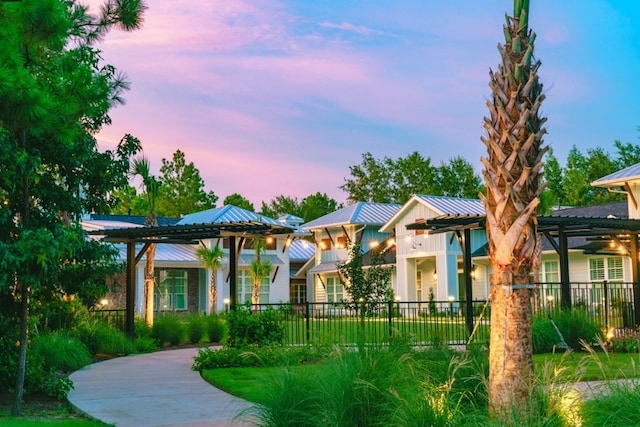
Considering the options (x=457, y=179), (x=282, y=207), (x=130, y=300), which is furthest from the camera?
(x=282, y=207)

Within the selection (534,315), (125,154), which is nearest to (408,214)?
(534,315)

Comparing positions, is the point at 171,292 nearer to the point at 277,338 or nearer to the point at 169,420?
the point at 277,338

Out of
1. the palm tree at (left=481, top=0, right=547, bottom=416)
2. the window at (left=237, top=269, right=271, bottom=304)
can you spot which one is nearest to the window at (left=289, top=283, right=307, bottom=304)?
the window at (left=237, top=269, right=271, bottom=304)

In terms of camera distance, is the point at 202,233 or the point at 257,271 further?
the point at 257,271

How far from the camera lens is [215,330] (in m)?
21.4

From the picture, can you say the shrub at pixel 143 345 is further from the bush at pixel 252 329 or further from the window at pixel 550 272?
the window at pixel 550 272

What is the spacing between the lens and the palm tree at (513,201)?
672 cm

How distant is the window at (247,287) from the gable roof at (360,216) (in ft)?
17.4

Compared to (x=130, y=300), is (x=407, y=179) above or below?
above

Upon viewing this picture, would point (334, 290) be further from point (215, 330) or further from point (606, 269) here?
point (215, 330)

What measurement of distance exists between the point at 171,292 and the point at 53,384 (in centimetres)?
2758

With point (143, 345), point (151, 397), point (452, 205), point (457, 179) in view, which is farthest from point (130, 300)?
point (457, 179)

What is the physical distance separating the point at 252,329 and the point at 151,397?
5.28 meters

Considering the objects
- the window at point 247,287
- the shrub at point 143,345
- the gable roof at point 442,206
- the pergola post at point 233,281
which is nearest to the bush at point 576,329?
the pergola post at point 233,281
